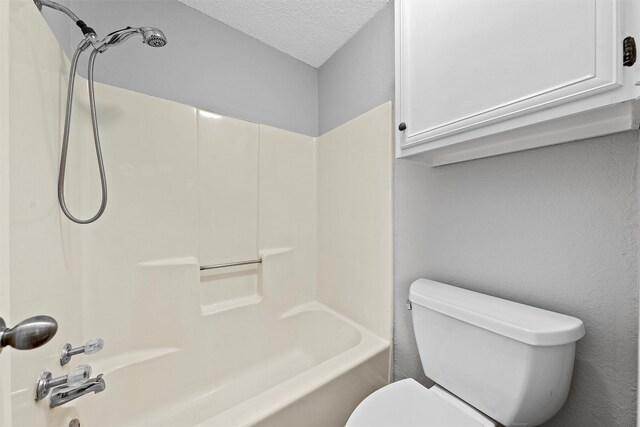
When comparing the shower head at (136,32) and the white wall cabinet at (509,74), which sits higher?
the shower head at (136,32)

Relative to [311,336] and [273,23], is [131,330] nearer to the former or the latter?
[311,336]

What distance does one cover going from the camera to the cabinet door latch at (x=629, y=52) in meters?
0.50

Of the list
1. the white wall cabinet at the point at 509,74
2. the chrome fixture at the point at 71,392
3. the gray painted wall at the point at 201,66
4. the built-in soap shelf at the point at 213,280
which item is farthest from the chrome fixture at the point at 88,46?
the white wall cabinet at the point at 509,74

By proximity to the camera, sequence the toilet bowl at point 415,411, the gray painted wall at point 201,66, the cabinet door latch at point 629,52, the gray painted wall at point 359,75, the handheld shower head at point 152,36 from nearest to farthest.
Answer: the cabinet door latch at point 629,52
the toilet bowl at point 415,411
the handheld shower head at point 152,36
the gray painted wall at point 201,66
the gray painted wall at point 359,75

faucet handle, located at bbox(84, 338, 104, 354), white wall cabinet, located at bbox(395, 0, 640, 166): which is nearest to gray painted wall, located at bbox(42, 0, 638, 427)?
white wall cabinet, located at bbox(395, 0, 640, 166)

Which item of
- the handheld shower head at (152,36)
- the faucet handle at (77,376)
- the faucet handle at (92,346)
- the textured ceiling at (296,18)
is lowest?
the faucet handle at (77,376)

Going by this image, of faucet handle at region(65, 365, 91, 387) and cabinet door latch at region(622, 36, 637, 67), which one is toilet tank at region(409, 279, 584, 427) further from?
faucet handle at region(65, 365, 91, 387)

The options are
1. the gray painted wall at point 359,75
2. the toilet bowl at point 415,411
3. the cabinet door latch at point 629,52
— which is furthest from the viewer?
the gray painted wall at point 359,75

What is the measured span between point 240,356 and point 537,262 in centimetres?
152

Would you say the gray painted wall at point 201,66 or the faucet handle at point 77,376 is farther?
the gray painted wall at point 201,66

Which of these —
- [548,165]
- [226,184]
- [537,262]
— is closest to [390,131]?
[548,165]

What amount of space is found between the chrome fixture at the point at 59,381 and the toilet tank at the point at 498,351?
114 centimetres

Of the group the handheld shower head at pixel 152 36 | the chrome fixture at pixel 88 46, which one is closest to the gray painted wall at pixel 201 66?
the chrome fixture at pixel 88 46

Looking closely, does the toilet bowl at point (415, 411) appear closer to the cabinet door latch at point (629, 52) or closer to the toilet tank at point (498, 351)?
the toilet tank at point (498, 351)
